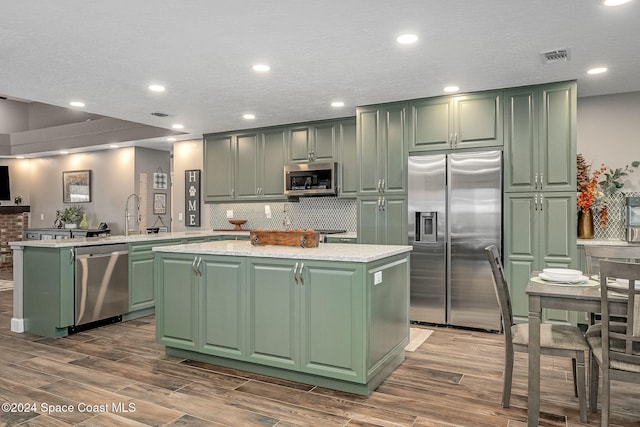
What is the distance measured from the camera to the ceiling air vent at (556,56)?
10.9ft

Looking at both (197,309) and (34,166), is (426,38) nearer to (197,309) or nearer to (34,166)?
(197,309)

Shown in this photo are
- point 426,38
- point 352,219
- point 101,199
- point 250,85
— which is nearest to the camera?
point 426,38

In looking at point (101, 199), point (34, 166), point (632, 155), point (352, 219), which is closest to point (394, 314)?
point (352, 219)

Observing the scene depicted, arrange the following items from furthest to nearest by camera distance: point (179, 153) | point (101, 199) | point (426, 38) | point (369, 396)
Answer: point (101, 199) → point (179, 153) → point (426, 38) → point (369, 396)

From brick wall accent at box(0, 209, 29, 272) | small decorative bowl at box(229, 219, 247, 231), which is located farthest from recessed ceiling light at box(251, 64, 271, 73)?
brick wall accent at box(0, 209, 29, 272)

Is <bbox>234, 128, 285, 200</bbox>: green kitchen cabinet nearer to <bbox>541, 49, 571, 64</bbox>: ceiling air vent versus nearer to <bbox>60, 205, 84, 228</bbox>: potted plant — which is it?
<bbox>541, 49, 571, 64</bbox>: ceiling air vent

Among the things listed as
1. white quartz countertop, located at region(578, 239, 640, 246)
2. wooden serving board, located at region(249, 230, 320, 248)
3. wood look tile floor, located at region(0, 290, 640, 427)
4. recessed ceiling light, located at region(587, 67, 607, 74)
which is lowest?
wood look tile floor, located at region(0, 290, 640, 427)

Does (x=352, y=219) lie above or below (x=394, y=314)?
above

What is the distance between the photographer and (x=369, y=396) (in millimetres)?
2770

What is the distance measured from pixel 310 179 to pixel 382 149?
1177 millimetres

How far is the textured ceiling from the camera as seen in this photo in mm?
2656

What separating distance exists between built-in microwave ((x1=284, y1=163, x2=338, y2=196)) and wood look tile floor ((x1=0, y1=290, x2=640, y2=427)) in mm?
2463

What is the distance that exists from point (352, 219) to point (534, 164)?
242 centimetres

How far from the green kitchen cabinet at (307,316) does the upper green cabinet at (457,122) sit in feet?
7.95
